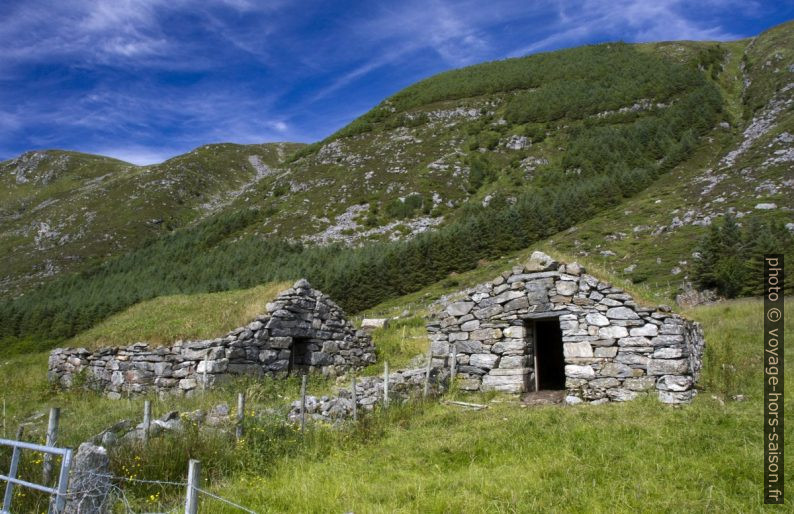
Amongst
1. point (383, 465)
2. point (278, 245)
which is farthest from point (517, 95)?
point (383, 465)

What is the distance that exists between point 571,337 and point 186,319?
12.6 m

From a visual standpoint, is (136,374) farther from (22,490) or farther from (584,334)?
(584,334)

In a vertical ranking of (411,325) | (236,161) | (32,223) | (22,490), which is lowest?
(22,490)

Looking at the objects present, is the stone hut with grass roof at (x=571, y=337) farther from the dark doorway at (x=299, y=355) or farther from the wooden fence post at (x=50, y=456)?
the wooden fence post at (x=50, y=456)

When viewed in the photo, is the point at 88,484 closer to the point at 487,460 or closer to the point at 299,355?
the point at 487,460

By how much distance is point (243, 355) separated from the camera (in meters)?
15.3

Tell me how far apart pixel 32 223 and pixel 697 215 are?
333 ft

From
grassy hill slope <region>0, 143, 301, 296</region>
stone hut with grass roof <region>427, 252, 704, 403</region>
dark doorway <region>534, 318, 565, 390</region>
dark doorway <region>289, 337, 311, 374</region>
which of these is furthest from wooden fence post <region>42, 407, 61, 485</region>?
grassy hill slope <region>0, 143, 301, 296</region>

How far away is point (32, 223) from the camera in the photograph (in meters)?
88.2

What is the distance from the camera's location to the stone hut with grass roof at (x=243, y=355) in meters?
15.1

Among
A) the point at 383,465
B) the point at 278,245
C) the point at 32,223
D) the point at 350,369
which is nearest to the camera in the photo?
the point at 383,465

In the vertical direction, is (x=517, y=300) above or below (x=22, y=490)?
above

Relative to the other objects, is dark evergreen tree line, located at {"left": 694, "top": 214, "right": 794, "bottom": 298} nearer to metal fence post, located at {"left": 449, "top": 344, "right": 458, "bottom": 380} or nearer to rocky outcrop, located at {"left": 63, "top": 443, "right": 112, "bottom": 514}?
metal fence post, located at {"left": 449, "top": 344, "right": 458, "bottom": 380}

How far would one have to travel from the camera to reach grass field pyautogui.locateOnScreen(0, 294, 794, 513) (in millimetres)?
6070
